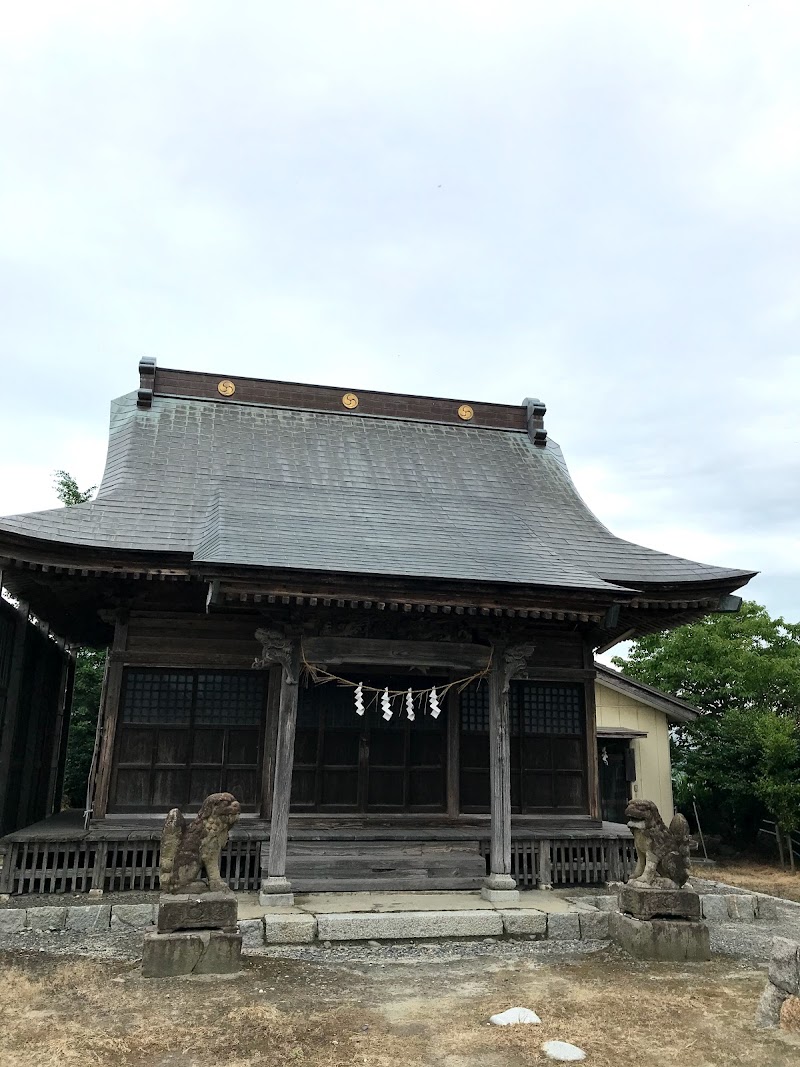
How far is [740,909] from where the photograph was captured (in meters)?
10.1

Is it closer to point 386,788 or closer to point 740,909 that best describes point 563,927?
point 740,909

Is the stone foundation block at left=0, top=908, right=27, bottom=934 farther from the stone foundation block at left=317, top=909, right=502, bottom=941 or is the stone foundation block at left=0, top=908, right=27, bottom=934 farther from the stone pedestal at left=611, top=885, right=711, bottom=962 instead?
the stone pedestal at left=611, top=885, right=711, bottom=962

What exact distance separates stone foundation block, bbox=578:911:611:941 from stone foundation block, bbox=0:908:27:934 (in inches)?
→ 243

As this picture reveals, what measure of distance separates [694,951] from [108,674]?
7.91 m

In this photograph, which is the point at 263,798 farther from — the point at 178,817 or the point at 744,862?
the point at 744,862

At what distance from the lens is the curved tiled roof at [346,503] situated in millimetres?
10078

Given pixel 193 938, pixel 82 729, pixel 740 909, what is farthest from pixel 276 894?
pixel 82 729

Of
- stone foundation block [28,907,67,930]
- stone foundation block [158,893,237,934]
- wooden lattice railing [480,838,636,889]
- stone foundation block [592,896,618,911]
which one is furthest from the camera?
wooden lattice railing [480,838,636,889]

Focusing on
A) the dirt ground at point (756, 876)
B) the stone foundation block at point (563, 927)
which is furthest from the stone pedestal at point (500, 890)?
the dirt ground at point (756, 876)

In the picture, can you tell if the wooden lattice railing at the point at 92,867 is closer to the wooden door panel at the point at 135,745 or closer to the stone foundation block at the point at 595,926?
the wooden door panel at the point at 135,745

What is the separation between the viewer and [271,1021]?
5898 millimetres

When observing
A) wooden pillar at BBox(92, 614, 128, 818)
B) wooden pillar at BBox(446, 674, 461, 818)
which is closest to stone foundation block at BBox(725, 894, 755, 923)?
wooden pillar at BBox(446, 674, 461, 818)

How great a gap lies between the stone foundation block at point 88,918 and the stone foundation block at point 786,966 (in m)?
6.66

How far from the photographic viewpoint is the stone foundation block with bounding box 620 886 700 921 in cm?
811
